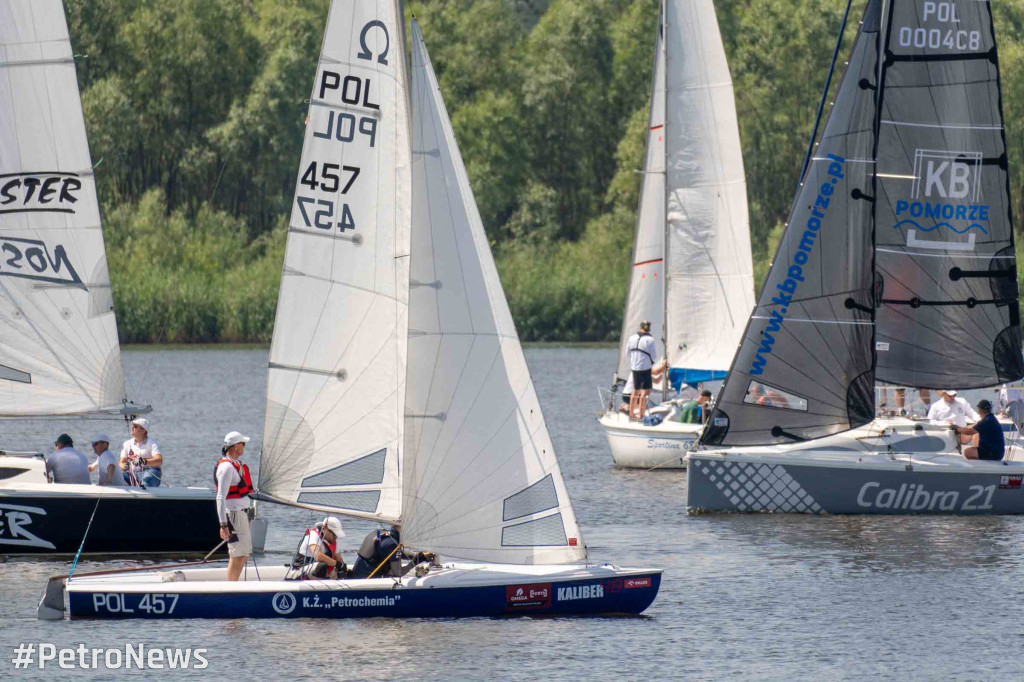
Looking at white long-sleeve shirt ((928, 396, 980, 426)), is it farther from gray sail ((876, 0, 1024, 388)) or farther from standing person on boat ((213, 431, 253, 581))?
standing person on boat ((213, 431, 253, 581))

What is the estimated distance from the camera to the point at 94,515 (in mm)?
22688

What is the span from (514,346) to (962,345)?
11.2 meters

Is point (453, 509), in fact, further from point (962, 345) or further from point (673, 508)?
point (962, 345)

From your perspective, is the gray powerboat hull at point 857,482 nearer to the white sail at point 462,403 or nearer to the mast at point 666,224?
the white sail at point 462,403

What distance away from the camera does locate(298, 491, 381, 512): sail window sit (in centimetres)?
1931

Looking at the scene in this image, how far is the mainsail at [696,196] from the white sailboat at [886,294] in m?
7.06

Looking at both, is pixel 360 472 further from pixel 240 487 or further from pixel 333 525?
pixel 240 487

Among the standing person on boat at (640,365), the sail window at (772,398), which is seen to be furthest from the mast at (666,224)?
the sail window at (772,398)

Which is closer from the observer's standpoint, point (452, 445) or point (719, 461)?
point (452, 445)

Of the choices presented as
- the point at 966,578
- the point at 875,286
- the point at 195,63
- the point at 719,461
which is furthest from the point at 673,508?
the point at 195,63

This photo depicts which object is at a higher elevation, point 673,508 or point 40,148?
point 40,148

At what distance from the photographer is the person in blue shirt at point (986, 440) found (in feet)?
87.3

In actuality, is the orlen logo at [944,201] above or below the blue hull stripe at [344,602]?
above

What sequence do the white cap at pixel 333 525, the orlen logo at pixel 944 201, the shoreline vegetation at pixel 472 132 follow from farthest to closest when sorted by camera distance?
the shoreline vegetation at pixel 472 132
the orlen logo at pixel 944 201
the white cap at pixel 333 525
